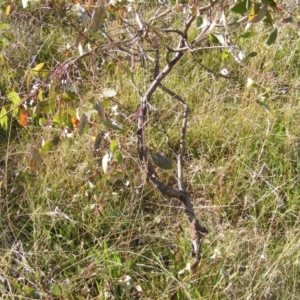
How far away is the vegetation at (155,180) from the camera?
1645 millimetres

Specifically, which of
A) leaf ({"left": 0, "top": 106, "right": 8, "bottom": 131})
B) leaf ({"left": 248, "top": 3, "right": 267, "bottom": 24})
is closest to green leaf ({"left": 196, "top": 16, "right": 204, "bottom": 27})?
leaf ({"left": 248, "top": 3, "right": 267, "bottom": 24})

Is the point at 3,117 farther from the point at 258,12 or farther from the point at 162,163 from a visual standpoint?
the point at 258,12

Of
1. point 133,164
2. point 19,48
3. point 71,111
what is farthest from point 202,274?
point 19,48

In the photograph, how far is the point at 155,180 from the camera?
1.67m

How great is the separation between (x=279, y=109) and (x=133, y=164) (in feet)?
2.27

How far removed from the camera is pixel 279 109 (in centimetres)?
244

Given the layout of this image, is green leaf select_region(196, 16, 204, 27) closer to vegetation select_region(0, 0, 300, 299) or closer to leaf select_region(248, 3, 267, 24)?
vegetation select_region(0, 0, 300, 299)

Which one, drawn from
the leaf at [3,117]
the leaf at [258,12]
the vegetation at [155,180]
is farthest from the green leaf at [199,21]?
the leaf at [3,117]

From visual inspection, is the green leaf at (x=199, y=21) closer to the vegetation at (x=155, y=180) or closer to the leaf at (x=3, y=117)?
the vegetation at (x=155, y=180)

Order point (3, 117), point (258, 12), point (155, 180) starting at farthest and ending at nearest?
point (155, 180) → point (3, 117) → point (258, 12)

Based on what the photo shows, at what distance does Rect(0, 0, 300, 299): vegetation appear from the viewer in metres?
1.64

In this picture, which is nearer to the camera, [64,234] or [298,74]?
[64,234]

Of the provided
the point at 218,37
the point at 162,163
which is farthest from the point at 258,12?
the point at 162,163

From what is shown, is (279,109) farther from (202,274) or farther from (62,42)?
(62,42)
